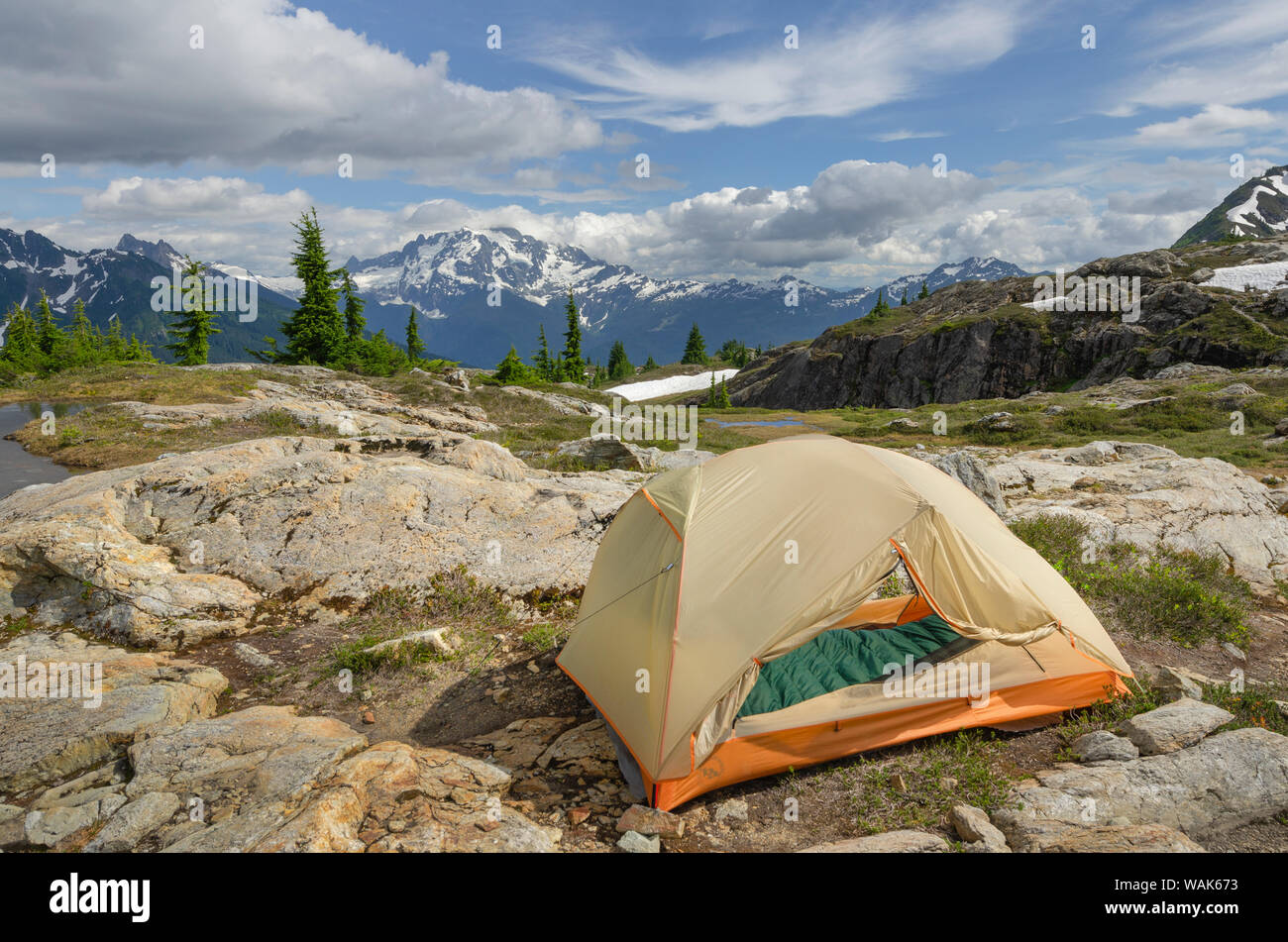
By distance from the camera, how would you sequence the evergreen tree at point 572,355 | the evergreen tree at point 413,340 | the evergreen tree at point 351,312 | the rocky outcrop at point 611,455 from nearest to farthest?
the rocky outcrop at point 611,455, the evergreen tree at point 351,312, the evergreen tree at point 572,355, the evergreen tree at point 413,340

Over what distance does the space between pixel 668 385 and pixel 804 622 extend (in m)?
166

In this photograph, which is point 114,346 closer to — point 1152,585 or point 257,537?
point 257,537

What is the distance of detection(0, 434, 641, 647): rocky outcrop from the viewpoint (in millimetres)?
8461

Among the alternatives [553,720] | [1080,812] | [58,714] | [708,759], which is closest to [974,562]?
[1080,812]

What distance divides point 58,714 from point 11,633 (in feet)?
9.51

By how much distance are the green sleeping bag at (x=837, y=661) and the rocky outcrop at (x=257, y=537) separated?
4.22 metres

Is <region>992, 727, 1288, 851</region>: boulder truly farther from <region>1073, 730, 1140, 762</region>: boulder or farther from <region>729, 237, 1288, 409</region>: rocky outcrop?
<region>729, 237, 1288, 409</region>: rocky outcrop

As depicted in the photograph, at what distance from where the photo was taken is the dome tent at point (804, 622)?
614cm

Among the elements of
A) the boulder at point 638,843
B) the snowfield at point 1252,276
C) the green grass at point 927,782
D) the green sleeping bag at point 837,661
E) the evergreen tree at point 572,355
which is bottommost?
the boulder at point 638,843

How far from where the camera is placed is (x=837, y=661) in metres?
7.61

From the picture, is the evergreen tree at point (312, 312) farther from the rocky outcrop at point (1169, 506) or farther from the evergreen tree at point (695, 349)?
the evergreen tree at point (695, 349)

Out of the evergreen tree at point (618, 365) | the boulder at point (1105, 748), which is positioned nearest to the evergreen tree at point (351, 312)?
the boulder at point (1105, 748)
